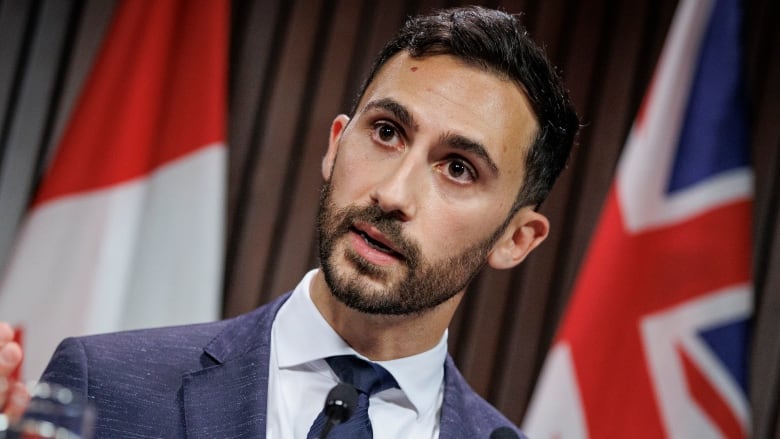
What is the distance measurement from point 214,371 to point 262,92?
5.25ft

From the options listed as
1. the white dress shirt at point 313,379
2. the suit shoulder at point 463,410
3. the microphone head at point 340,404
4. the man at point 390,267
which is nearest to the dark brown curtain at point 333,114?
the suit shoulder at point 463,410

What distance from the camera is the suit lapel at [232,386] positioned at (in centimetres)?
156

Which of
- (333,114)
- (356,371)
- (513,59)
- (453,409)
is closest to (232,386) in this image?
(356,371)

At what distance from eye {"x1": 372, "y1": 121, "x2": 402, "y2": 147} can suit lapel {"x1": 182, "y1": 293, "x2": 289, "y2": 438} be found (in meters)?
0.35

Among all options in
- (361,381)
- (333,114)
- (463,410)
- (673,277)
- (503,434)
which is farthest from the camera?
(333,114)

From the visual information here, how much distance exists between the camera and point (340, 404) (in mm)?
1288

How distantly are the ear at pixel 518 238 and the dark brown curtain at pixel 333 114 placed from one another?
107cm

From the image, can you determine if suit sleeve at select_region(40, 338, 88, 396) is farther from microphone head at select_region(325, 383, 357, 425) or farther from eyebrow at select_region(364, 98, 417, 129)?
eyebrow at select_region(364, 98, 417, 129)

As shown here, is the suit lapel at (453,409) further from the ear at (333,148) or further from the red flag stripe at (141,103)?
the red flag stripe at (141,103)

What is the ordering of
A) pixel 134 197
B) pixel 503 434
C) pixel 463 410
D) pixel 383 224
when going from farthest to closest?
pixel 134 197
pixel 463 410
pixel 383 224
pixel 503 434

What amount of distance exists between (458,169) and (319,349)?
0.36m

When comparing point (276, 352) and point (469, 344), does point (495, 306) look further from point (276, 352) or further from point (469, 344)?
point (276, 352)

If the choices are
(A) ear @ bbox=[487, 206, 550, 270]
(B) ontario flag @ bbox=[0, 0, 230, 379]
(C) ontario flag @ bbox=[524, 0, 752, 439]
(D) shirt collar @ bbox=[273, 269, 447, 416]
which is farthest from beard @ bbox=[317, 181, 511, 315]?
(B) ontario flag @ bbox=[0, 0, 230, 379]

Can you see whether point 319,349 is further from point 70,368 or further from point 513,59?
point 513,59
